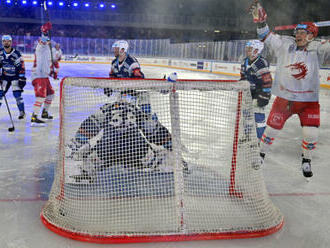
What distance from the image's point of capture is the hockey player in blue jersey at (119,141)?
214 cm

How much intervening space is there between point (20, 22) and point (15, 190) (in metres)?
25.8

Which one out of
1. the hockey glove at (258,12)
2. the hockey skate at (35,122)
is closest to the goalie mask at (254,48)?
the hockey glove at (258,12)

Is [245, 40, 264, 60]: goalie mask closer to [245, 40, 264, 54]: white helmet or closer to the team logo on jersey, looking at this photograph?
[245, 40, 264, 54]: white helmet

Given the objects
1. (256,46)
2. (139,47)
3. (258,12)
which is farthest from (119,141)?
(139,47)

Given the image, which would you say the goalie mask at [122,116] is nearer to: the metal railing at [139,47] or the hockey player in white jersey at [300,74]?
the hockey player in white jersey at [300,74]

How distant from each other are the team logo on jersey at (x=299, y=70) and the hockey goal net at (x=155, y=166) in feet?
2.98

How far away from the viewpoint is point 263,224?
6.51ft

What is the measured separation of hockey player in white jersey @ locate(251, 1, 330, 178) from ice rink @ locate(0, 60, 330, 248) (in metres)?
0.32

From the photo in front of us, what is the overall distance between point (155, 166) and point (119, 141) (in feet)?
1.04

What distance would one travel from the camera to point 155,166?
2.26m

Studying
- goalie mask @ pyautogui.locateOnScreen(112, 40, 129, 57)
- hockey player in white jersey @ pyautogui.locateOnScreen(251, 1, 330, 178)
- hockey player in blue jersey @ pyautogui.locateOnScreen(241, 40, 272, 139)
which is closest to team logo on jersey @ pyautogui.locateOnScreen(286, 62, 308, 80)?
hockey player in white jersey @ pyautogui.locateOnScreen(251, 1, 330, 178)

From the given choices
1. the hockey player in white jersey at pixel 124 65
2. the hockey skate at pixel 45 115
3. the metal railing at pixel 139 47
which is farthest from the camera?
the metal railing at pixel 139 47

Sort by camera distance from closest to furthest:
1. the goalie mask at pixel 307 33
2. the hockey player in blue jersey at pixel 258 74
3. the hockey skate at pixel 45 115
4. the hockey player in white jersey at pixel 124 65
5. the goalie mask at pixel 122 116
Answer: the goalie mask at pixel 122 116 < the goalie mask at pixel 307 33 < the hockey player in white jersey at pixel 124 65 < the hockey player in blue jersey at pixel 258 74 < the hockey skate at pixel 45 115

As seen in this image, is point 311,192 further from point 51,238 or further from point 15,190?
point 15,190
